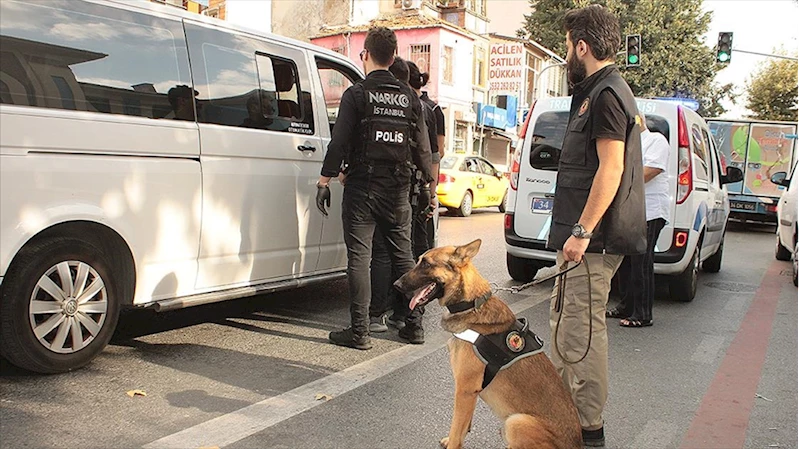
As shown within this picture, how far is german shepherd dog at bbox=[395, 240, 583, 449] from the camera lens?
2.77 m

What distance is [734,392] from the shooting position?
14.1 feet

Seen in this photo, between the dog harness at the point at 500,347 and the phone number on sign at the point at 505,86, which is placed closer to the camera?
the dog harness at the point at 500,347

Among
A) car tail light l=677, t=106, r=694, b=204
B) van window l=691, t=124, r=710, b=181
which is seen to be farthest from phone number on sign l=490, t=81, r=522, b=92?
car tail light l=677, t=106, r=694, b=204

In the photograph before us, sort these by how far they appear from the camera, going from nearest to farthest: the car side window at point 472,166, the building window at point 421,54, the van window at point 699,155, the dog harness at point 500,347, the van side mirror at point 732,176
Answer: the dog harness at point 500,347, the van window at point 699,155, the van side mirror at point 732,176, the car side window at point 472,166, the building window at point 421,54

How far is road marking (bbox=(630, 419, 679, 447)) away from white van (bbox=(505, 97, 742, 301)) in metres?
2.89

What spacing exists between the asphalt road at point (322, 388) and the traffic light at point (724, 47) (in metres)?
18.3

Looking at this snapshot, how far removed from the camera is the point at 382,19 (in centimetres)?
3316

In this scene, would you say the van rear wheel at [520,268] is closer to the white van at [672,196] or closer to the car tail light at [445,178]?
the white van at [672,196]

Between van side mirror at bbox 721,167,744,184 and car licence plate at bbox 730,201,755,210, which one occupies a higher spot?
van side mirror at bbox 721,167,744,184

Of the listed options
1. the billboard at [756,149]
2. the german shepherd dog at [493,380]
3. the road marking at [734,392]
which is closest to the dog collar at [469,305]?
the german shepherd dog at [493,380]

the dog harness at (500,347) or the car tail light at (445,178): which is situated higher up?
the dog harness at (500,347)

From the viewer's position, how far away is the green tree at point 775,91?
1553 inches

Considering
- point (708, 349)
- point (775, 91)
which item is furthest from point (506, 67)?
point (708, 349)

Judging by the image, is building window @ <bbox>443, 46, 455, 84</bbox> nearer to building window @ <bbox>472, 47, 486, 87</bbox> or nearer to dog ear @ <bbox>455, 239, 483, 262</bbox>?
building window @ <bbox>472, 47, 486, 87</bbox>
